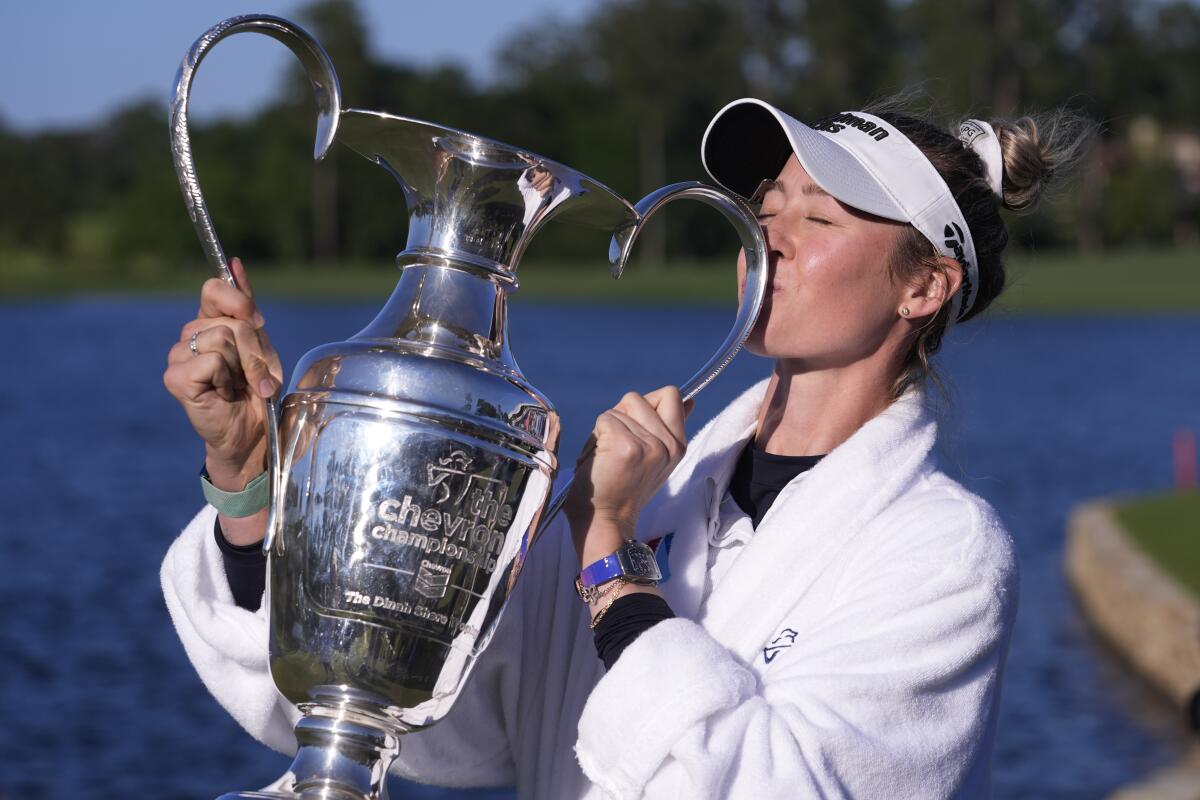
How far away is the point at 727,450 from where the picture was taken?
7.75 feet

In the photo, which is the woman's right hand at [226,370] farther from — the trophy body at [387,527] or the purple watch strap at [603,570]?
the purple watch strap at [603,570]

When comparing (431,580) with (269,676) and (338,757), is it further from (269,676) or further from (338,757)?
(269,676)

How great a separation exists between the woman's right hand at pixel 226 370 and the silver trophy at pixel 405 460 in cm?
4

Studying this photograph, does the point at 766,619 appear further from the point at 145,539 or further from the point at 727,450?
the point at 145,539

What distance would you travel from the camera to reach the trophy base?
179cm

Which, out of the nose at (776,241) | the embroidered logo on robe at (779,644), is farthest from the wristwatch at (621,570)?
the nose at (776,241)

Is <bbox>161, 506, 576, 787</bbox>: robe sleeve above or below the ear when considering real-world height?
below

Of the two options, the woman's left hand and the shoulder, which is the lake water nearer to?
the shoulder

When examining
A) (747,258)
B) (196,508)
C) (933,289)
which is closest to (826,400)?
(933,289)

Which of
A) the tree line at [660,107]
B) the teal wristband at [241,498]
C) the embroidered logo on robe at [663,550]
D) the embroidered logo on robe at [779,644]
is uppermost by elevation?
the tree line at [660,107]

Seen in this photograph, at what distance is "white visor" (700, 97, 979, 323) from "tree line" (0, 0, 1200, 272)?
5975 cm

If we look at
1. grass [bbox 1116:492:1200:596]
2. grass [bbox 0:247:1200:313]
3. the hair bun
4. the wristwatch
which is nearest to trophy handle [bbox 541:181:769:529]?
the wristwatch

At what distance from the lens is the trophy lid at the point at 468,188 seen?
5.97 feet

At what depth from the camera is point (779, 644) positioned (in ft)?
6.66
